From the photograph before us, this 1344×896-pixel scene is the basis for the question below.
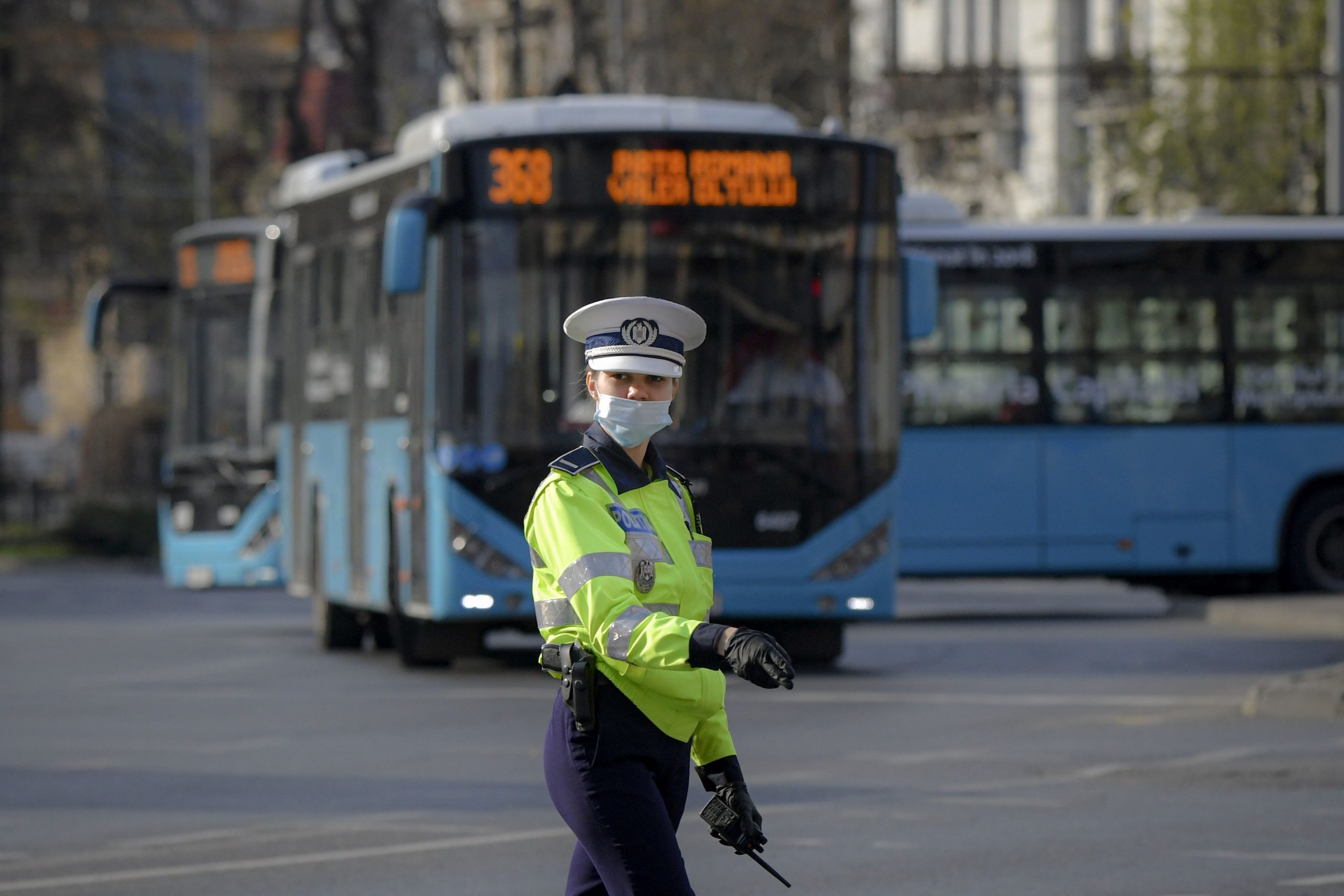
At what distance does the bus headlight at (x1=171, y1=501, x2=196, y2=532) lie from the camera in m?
23.8

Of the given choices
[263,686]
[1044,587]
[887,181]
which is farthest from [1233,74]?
[263,686]

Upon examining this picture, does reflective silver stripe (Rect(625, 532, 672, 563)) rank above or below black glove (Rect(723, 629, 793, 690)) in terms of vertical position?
above

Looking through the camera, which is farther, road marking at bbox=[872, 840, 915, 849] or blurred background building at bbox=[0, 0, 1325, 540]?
blurred background building at bbox=[0, 0, 1325, 540]

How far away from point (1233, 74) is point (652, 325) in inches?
946

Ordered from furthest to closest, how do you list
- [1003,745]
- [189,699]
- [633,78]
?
[633,78], [189,699], [1003,745]

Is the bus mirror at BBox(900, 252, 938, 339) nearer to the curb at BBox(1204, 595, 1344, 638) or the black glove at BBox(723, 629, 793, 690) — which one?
the curb at BBox(1204, 595, 1344, 638)

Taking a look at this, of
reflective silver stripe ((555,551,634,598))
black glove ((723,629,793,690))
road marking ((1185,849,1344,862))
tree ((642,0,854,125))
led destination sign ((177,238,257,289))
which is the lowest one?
road marking ((1185,849,1344,862))

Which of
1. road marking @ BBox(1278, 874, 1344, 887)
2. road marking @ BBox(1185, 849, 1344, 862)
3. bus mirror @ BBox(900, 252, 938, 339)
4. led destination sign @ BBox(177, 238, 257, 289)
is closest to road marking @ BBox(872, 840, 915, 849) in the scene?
road marking @ BBox(1185, 849, 1344, 862)

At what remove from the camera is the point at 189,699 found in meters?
15.7

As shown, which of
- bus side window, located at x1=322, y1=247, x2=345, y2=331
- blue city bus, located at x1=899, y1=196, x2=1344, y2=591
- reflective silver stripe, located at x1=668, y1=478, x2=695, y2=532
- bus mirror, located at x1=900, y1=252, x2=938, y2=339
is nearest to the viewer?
reflective silver stripe, located at x1=668, y1=478, x2=695, y2=532

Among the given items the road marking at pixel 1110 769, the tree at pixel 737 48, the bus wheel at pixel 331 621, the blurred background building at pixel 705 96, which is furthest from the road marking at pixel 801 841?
the tree at pixel 737 48

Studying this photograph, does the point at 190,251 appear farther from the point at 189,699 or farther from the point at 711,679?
the point at 711,679

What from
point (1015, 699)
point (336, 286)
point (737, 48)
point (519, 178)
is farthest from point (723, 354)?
point (737, 48)

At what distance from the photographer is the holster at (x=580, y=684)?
5.43 meters
